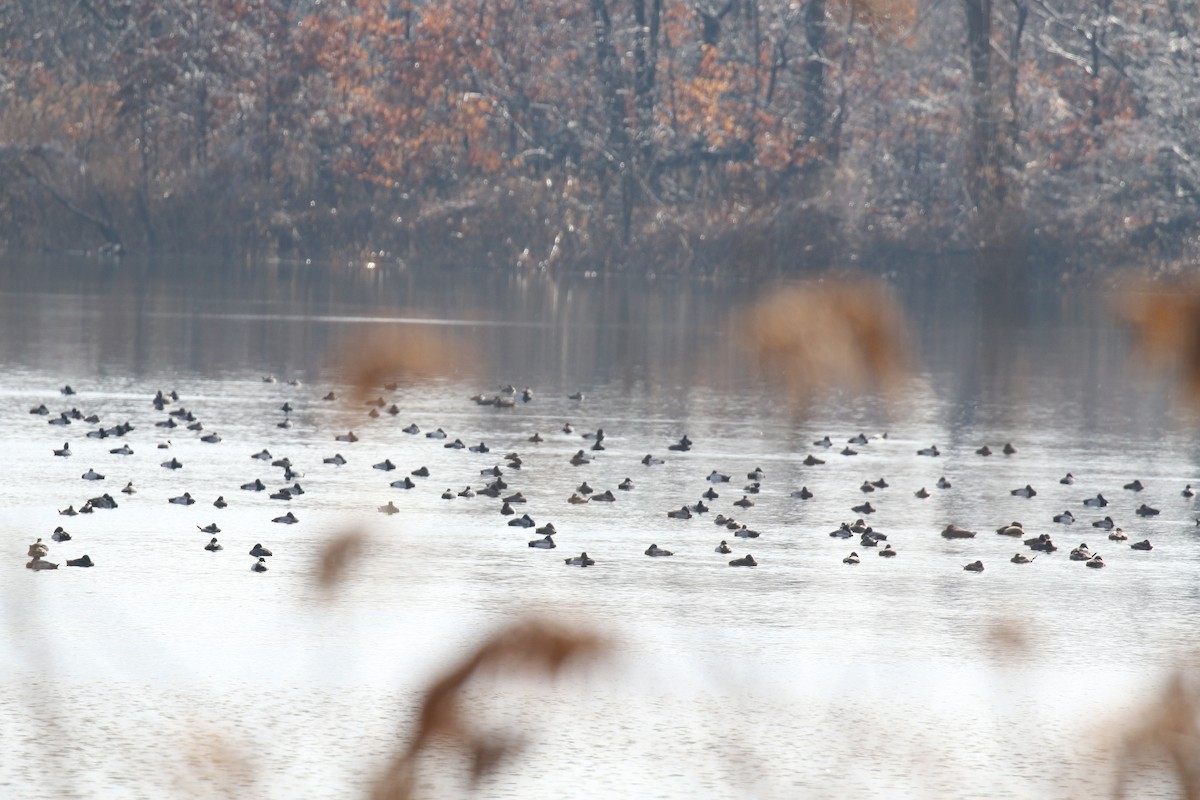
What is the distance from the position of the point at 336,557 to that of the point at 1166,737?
523 cm

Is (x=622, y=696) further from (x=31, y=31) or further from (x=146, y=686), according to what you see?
(x=31, y=31)

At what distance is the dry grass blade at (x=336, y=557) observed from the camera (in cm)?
1029

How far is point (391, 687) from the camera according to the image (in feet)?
26.3

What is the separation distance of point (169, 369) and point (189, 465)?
6.85 metres

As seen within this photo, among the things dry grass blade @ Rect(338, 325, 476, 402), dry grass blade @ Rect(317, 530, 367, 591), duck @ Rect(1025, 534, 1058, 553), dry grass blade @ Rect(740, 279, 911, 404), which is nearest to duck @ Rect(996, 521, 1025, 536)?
duck @ Rect(1025, 534, 1058, 553)

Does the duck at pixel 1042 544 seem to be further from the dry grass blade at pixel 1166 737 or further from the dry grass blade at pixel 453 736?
the dry grass blade at pixel 453 736

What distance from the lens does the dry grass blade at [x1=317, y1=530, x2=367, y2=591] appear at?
10289 mm

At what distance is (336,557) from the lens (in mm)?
10688

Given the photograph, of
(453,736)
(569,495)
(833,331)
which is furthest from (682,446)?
(833,331)

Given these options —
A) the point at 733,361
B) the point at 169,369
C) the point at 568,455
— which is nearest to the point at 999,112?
the point at 733,361

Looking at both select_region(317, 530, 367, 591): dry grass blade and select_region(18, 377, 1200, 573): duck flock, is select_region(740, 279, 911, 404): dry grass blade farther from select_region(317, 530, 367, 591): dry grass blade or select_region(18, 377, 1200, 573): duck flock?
select_region(18, 377, 1200, 573): duck flock

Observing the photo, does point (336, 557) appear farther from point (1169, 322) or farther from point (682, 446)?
point (1169, 322)

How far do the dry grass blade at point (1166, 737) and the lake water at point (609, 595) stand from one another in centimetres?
9

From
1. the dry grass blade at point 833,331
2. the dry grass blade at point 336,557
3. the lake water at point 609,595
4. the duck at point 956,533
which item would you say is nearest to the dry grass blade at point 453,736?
the lake water at point 609,595
